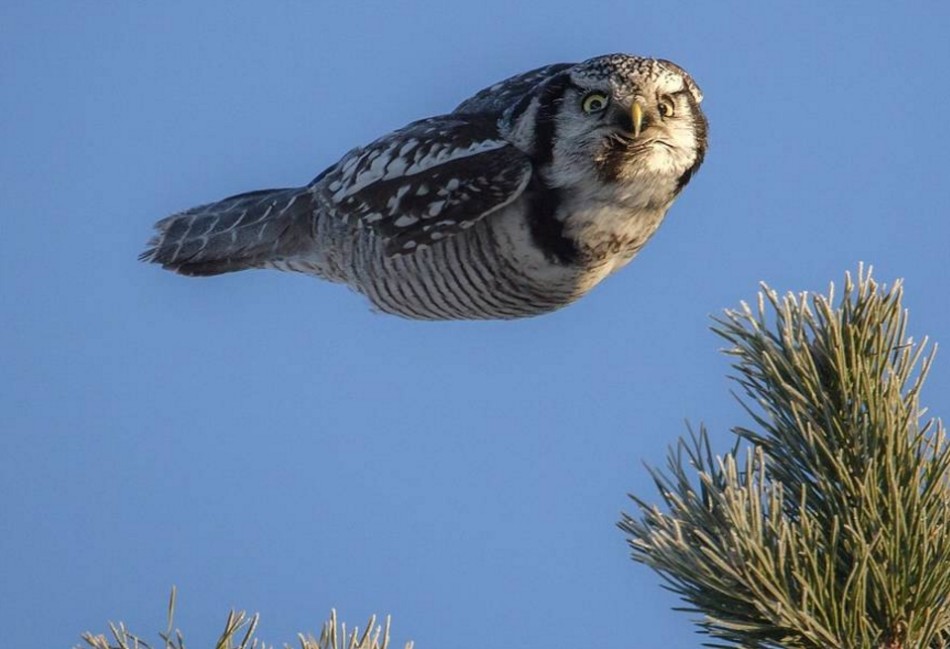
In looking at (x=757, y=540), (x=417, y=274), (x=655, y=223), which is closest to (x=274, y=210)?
(x=417, y=274)

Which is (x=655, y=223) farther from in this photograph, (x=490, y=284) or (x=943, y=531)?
(x=943, y=531)

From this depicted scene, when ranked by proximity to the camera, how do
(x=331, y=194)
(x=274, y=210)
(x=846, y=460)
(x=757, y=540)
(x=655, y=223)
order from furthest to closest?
(x=274, y=210), (x=331, y=194), (x=655, y=223), (x=846, y=460), (x=757, y=540)

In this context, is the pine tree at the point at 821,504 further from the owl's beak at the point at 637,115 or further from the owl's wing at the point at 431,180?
the owl's wing at the point at 431,180

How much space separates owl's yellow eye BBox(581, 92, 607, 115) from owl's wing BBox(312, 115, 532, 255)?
0.37 m

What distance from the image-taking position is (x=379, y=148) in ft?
17.4

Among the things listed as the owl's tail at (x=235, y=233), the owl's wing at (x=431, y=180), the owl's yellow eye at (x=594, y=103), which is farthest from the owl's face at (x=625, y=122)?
the owl's tail at (x=235, y=233)

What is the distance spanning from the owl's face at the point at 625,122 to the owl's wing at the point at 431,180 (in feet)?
0.75

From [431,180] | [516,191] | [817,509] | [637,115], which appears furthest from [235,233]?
[817,509]

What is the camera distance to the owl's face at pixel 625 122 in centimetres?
419

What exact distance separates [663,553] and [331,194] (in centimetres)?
376

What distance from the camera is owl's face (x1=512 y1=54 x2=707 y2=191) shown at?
4188 millimetres

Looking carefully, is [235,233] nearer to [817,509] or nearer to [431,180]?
[431,180]

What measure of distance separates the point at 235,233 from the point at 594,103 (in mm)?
2365

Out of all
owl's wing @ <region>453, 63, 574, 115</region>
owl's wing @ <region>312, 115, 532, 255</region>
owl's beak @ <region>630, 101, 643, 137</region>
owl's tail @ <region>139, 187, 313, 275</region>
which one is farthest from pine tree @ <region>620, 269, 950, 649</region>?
owl's tail @ <region>139, 187, 313, 275</region>
